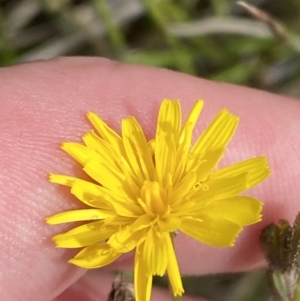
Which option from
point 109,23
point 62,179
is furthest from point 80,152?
point 109,23

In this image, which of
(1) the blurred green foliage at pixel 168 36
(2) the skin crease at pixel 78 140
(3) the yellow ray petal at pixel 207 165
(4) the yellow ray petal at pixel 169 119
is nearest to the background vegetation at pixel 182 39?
(1) the blurred green foliage at pixel 168 36

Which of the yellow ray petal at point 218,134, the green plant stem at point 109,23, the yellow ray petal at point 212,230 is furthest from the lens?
the green plant stem at point 109,23

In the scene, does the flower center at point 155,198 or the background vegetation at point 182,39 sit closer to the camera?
the flower center at point 155,198

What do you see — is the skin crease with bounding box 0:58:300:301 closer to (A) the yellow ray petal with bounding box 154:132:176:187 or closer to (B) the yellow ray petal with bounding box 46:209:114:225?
(B) the yellow ray petal with bounding box 46:209:114:225

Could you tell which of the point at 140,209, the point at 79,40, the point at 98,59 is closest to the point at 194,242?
the point at 140,209

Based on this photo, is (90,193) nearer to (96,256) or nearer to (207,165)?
(96,256)

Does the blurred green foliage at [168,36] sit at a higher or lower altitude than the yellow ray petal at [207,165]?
higher

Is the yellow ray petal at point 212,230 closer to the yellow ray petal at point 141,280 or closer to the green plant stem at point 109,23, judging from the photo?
the yellow ray petal at point 141,280

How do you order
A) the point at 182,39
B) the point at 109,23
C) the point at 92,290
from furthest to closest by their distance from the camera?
the point at 182,39 < the point at 109,23 < the point at 92,290
